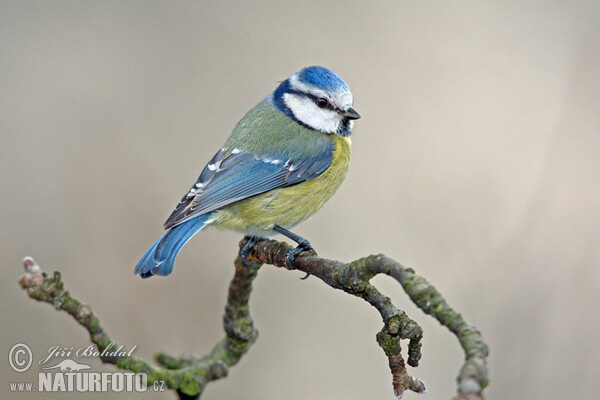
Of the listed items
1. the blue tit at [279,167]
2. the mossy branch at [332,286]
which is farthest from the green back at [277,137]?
the mossy branch at [332,286]

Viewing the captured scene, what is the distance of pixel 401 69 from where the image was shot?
13.2ft

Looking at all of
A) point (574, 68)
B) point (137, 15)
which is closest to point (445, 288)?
point (574, 68)

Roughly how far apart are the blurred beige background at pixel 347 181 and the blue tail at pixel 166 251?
18.8 inches

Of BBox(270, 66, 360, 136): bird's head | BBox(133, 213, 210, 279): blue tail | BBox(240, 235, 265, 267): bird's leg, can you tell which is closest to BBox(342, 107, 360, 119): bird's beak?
BBox(270, 66, 360, 136): bird's head

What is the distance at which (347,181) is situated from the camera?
3.64 meters

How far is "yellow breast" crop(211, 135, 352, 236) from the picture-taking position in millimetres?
2531

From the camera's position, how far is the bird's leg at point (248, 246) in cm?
212

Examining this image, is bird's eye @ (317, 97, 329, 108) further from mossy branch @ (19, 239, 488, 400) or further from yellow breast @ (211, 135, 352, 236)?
mossy branch @ (19, 239, 488, 400)

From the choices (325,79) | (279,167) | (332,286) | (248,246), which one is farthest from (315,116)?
(332,286)

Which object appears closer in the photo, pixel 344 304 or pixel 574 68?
pixel 574 68

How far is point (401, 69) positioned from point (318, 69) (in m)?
1.43

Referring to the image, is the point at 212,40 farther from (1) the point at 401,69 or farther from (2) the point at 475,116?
(2) the point at 475,116

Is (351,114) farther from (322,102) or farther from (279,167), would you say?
(279,167)

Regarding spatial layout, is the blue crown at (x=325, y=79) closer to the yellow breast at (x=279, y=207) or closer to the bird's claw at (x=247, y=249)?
the yellow breast at (x=279, y=207)
